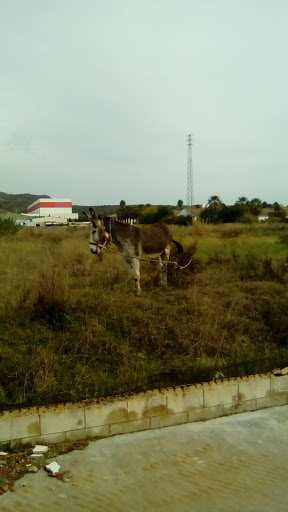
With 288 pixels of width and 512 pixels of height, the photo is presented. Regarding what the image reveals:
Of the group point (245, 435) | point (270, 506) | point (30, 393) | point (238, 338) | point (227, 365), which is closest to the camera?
point (270, 506)

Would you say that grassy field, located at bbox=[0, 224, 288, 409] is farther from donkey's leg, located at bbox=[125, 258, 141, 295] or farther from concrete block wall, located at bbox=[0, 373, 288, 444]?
concrete block wall, located at bbox=[0, 373, 288, 444]

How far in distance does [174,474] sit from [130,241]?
19.6ft

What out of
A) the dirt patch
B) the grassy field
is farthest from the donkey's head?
the dirt patch

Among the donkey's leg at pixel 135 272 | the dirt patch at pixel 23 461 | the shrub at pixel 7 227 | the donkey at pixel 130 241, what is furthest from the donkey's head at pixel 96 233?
the shrub at pixel 7 227

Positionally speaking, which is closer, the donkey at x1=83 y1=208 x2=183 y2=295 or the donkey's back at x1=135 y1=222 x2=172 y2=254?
the donkey at x1=83 y1=208 x2=183 y2=295

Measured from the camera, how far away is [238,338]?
721cm

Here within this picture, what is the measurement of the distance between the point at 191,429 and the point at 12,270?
7184mm

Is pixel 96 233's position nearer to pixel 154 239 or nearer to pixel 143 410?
pixel 154 239

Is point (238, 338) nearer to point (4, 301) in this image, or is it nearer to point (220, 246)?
point (4, 301)

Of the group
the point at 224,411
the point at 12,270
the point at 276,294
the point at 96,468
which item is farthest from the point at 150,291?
the point at 96,468

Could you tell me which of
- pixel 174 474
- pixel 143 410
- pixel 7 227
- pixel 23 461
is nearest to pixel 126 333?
pixel 143 410

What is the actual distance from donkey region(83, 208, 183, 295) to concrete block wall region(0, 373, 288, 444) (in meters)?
4.18

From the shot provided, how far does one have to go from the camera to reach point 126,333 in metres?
7.12

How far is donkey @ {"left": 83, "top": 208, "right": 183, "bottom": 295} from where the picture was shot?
29.8 ft
